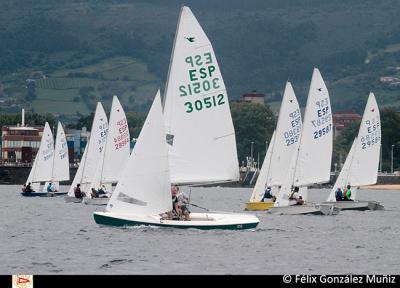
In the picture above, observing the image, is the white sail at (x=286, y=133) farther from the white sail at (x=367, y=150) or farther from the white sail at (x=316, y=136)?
the white sail at (x=316, y=136)

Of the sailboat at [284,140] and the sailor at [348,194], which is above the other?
the sailboat at [284,140]

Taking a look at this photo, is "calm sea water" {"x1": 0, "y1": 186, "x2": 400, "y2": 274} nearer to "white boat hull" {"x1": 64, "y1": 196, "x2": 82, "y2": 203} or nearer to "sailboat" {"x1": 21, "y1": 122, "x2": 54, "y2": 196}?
"white boat hull" {"x1": 64, "y1": 196, "x2": 82, "y2": 203}

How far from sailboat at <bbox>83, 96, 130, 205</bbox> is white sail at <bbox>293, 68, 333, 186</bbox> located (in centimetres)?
1610

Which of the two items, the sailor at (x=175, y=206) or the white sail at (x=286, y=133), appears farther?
the white sail at (x=286, y=133)

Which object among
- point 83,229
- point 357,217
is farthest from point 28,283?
point 357,217

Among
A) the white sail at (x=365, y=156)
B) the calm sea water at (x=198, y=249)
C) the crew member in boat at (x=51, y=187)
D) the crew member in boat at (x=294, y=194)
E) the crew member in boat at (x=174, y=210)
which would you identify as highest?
the white sail at (x=365, y=156)

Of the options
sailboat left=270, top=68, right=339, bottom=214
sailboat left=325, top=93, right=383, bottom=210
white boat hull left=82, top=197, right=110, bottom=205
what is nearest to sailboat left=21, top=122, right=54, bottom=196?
white boat hull left=82, top=197, right=110, bottom=205

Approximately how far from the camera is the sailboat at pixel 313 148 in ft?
252

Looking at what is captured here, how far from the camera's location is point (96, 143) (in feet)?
333

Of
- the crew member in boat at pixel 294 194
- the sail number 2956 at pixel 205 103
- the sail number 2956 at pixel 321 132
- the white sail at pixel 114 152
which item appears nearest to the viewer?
the sail number 2956 at pixel 205 103

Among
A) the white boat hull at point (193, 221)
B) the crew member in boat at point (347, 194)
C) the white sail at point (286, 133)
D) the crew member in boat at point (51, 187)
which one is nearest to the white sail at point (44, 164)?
the crew member in boat at point (51, 187)

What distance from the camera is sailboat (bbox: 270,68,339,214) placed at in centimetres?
7675

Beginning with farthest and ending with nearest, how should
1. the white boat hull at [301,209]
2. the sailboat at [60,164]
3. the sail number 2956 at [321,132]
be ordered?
the sailboat at [60,164], the sail number 2956 at [321,132], the white boat hull at [301,209]

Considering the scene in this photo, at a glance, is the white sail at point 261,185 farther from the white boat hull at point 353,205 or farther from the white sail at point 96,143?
the white sail at point 96,143
